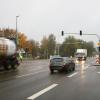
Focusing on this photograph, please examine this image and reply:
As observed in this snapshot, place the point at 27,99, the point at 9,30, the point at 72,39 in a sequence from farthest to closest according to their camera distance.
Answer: the point at 72,39 → the point at 9,30 → the point at 27,99

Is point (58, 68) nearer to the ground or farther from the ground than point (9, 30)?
nearer to the ground

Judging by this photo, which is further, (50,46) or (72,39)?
(72,39)

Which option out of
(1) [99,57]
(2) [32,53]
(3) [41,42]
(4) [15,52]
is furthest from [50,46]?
(4) [15,52]

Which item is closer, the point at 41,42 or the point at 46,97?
the point at 46,97

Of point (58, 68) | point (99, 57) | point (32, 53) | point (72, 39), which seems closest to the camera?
point (58, 68)

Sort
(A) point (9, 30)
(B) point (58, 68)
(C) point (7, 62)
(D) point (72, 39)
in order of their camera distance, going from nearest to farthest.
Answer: (B) point (58, 68)
(C) point (7, 62)
(A) point (9, 30)
(D) point (72, 39)

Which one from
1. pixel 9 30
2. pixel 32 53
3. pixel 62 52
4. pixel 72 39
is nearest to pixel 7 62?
pixel 9 30

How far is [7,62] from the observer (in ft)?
117

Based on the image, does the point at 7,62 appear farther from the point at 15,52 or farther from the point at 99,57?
the point at 99,57

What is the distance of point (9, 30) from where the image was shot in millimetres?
111000

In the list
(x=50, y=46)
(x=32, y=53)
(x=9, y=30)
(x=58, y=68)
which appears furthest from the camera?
(x=50, y=46)

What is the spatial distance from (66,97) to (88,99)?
37.5 inches

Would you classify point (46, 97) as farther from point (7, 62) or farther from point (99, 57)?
point (99, 57)

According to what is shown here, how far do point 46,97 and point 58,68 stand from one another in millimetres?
17665
